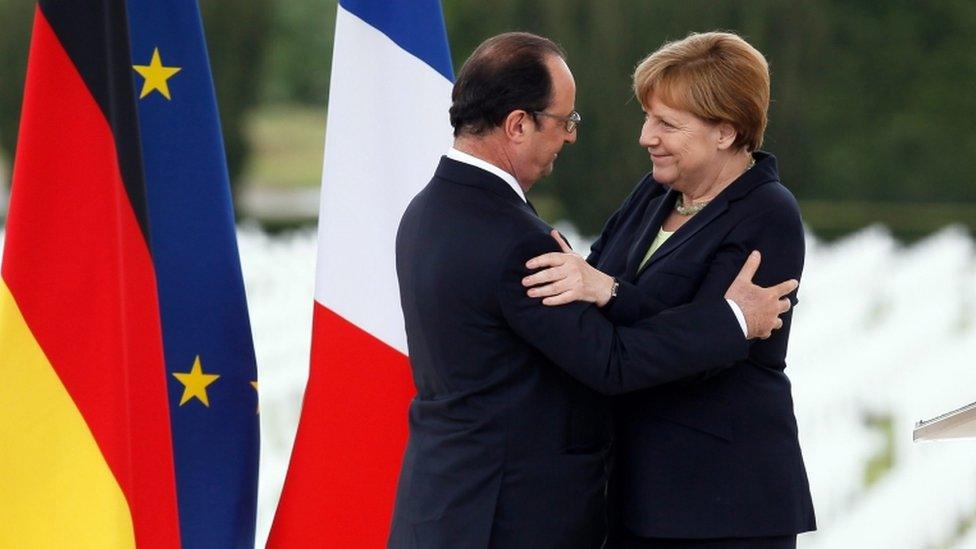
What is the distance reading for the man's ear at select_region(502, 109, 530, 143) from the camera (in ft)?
8.02

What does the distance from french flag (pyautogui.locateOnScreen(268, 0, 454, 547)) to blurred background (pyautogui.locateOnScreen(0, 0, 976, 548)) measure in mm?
4156

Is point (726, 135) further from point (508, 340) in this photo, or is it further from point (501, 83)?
point (508, 340)

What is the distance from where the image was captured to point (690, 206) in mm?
2711

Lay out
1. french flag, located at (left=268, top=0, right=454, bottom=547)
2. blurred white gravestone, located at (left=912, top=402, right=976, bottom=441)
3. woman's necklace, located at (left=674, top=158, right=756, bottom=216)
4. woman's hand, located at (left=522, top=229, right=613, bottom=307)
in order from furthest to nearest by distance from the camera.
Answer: french flag, located at (left=268, top=0, right=454, bottom=547)
woman's necklace, located at (left=674, top=158, right=756, bottom=216)
woman's hand, located at (left=522, top=229, right=613, bottom=307)
blurred white gravestone, located at (left=912, top=402, right=976, bottom=441)

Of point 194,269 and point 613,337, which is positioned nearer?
point 613,337

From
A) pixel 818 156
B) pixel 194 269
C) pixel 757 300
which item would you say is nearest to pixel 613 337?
pixel 757 300

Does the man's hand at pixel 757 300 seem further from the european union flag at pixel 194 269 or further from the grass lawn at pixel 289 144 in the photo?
the grass lawn at pixel 289 144

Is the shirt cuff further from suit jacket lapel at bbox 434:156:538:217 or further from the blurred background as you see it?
the blurred background

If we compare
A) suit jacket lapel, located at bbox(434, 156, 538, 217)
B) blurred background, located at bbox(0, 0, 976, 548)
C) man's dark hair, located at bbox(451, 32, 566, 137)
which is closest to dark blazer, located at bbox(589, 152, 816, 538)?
suit jacket lapel, located at bbox(434, 156, 538, 217)

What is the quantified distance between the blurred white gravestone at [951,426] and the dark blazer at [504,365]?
1.12 ft

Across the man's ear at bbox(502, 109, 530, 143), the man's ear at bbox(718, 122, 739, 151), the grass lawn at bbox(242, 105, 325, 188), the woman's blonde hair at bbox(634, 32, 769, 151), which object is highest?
the grass lawn at bbox(242, 105, 325, 188)

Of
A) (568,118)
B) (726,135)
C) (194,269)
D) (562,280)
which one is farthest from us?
(194,269)

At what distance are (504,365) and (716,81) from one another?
0.66 m

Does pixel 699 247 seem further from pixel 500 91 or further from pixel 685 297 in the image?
pixel 500 91
